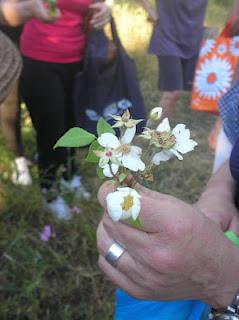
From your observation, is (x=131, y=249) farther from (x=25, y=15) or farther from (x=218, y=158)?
(x=25, y=15)

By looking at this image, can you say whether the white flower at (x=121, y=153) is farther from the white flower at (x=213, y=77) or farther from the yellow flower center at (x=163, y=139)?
the white flower at (x=213, y=77)

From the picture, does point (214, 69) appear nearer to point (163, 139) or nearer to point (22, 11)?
point (22, 11)

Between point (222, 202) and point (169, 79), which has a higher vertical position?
point (222, 202)

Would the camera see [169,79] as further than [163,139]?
Yes

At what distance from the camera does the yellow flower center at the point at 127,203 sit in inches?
14.2

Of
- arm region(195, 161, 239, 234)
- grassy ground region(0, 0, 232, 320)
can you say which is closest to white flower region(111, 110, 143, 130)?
arm region(195, 161, 239, 234)

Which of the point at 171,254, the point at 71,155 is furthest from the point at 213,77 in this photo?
the point at 171,254

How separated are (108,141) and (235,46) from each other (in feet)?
5.45

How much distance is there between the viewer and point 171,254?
0.49m

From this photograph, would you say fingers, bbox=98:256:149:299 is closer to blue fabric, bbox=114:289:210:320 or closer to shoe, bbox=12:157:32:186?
blue fabric, bbox=114:289:210:320

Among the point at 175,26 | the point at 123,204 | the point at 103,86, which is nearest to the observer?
the point at 123,204

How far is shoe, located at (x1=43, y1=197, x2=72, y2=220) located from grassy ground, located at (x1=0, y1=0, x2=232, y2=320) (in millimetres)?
25

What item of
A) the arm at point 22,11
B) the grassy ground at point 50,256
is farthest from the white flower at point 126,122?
the arm at point 22,11

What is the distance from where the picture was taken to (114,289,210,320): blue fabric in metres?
0.64
